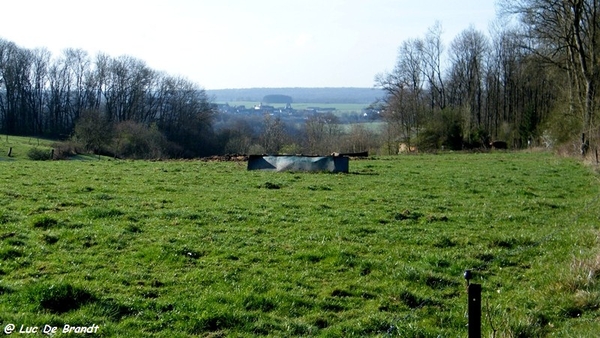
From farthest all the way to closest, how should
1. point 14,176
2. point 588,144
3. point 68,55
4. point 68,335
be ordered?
point 68,55, point 588,144, point 14,176, point 68,335

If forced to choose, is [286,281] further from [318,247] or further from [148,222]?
[148,222]

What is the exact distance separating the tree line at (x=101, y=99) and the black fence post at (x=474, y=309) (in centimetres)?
8680

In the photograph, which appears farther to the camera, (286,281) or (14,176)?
(14,176)

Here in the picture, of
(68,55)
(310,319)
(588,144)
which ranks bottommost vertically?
(310,319)

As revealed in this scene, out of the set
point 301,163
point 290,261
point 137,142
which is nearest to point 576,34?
point 301,163

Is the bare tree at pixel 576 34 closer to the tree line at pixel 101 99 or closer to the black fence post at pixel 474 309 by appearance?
the black fence post at pixel 474 309

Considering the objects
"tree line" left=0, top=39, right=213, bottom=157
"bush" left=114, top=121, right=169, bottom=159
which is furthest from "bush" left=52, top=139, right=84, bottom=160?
"tree line" left=0, top=39, right=213, bottom=157

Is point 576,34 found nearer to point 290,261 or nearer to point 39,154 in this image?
point 290,261

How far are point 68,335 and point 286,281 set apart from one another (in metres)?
3.37

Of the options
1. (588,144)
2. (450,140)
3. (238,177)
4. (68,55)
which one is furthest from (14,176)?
(68,55)

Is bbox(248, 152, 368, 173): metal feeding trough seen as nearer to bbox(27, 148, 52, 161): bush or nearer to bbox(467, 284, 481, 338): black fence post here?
bbox(467, 284, 481, 338): black fence post

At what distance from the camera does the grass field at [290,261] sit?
7.18 meters

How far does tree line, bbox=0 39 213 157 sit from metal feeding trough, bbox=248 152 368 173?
64156 millimetres

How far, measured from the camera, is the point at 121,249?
1012 cm
